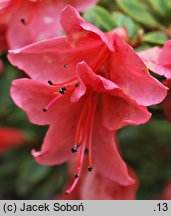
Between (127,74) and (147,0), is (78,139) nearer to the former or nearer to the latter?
(127,74)

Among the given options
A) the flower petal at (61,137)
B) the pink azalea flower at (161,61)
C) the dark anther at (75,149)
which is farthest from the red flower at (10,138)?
the pink azalea flower at (161,61)

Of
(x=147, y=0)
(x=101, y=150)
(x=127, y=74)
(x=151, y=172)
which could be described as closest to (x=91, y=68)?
(x=127, y=74)

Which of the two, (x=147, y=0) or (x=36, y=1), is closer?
(x=36, y=1)

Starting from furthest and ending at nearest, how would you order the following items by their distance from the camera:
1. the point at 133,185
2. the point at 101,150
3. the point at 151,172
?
the point at 151,172 → the point at 133,185 → the point at 101,150

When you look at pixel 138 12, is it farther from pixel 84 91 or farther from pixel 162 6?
pixel 84 91

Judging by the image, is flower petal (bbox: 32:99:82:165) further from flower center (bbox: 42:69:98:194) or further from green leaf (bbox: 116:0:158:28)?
green leaf (bbox: 116:0:158:28)
